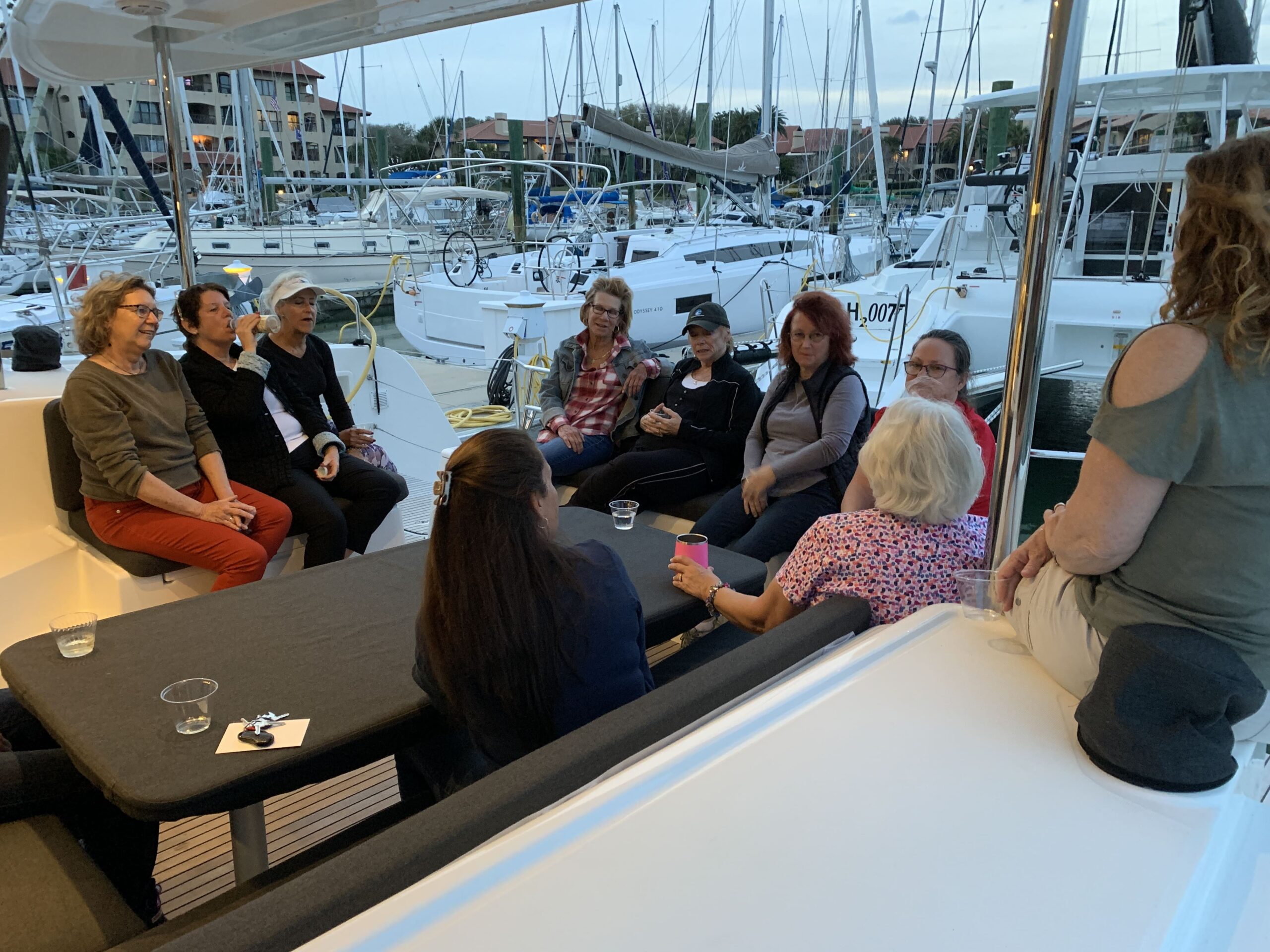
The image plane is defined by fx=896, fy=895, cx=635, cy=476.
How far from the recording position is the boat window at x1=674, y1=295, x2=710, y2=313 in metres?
11.8

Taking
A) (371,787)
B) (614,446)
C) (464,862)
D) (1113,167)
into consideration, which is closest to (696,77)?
(1113,167)

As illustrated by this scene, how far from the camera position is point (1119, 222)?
24.6 feet

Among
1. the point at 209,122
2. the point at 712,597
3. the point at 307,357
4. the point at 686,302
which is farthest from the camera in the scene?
the point at 209,122

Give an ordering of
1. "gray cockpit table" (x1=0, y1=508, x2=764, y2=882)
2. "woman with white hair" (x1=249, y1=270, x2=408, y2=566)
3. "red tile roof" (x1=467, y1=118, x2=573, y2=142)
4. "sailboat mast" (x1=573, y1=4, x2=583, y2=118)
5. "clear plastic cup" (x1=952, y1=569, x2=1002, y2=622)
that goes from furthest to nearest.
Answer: "red tile roof" (x1=467, y1=118, x2=573, y2=142) → "sailboat mast" (x1=573, y1=4, x2=583, y2=118) → "woman with white hair" (x1=249, y1=270, x2=408, y2=566) → "clear plastic cup" (x1=952, y1=569, x2=1002, y2=622) → "gray cockpit table" (x1=0, y1=508, x2=764, y2=882)

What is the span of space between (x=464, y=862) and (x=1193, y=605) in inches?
41.3

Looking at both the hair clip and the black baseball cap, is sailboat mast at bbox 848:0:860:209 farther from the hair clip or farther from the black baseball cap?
the hair clip

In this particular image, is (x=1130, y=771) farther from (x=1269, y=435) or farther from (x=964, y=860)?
(x=1269, y=435)

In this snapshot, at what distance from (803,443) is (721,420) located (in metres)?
0.45

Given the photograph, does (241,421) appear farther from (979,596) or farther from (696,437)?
(979,596)

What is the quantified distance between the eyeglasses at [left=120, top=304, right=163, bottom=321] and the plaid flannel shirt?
1.58 metres

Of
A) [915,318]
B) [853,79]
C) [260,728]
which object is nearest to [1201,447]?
[260,728]

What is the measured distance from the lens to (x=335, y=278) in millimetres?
16172

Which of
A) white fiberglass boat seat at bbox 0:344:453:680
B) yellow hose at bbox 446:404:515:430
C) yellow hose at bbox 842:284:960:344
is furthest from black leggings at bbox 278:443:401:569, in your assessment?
yellow hose at bbox 842:284:960:344

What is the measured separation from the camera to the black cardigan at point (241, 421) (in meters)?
3.13
